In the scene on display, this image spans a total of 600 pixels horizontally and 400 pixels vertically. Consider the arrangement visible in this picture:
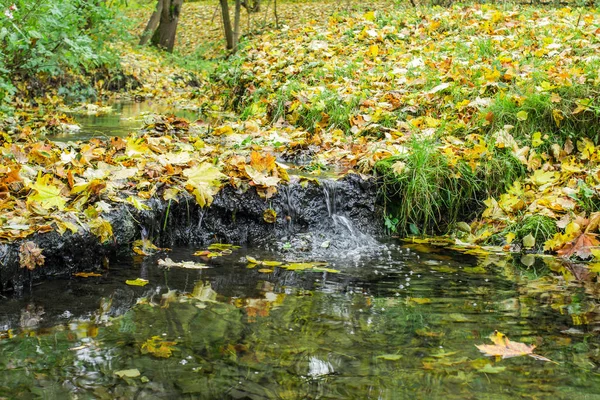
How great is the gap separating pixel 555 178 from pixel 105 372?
398 cm

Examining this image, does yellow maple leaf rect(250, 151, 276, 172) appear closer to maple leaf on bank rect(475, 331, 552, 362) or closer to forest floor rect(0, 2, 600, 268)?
forest floor rect(0, 2, 600, 268)

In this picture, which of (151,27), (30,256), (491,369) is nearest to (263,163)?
(30,256)

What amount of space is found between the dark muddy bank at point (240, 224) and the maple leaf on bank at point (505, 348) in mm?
1889

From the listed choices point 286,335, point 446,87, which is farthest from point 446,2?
point 286,335

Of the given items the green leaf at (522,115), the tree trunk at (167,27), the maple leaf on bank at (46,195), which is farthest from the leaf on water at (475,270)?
the tree trunk at (167,27)

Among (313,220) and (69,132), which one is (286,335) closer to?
(313,220)

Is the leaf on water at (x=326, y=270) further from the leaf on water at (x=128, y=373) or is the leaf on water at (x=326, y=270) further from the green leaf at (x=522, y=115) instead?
the green leaf at (x=522, y=115)

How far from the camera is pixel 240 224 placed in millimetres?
4477

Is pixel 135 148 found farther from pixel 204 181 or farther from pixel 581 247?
pixel 581 247

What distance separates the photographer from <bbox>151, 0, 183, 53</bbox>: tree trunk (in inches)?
666

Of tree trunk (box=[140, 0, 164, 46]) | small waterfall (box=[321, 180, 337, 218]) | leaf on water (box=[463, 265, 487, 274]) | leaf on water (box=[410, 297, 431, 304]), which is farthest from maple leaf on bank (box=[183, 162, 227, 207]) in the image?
tree trunk (box=[140, 0, 164, 46])

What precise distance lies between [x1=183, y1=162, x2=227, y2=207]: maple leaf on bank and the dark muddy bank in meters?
0.09

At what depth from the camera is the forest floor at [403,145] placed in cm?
413

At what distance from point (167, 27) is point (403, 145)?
44.8 ft
